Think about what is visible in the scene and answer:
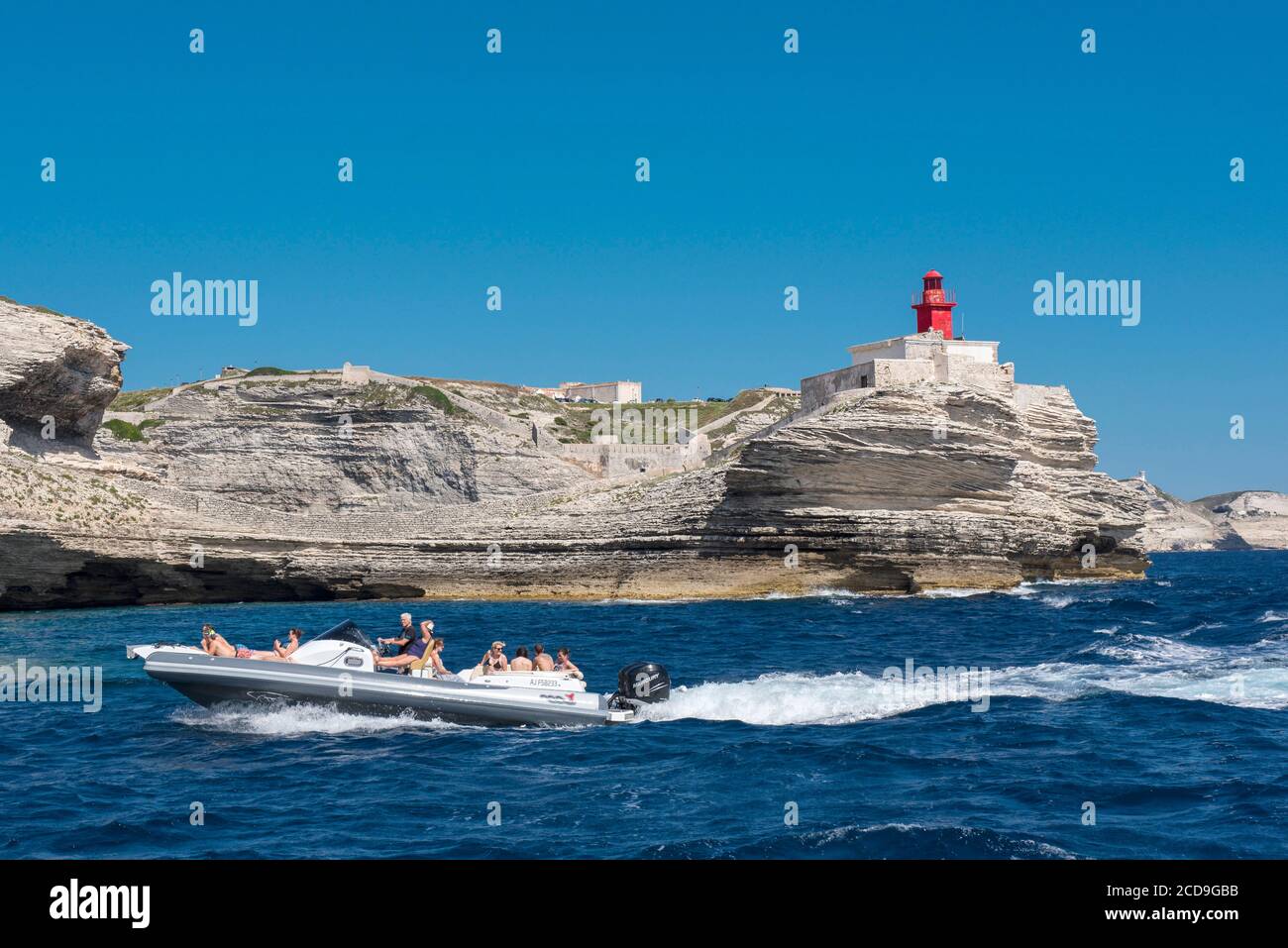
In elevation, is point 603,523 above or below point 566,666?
above

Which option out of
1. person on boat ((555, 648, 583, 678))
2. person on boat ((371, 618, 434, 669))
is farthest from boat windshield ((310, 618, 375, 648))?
person on boat ((555, 648, 583, 678))

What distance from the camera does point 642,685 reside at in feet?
63.2

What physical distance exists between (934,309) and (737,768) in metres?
52.1

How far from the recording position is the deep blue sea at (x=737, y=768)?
12.1m

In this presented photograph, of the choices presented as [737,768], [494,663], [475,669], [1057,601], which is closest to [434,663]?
[475,669]

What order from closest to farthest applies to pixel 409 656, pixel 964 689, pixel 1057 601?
pixel 409 656 → pixel 964 689 → pixel 1057 601

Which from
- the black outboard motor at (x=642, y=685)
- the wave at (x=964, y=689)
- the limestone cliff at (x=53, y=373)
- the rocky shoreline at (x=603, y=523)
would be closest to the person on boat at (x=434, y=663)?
the black outboard motor at (x=642, y=685)

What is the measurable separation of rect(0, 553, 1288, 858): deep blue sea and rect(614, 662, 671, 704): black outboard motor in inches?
20.6

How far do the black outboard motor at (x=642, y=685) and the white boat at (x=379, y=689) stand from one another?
538 millimetres

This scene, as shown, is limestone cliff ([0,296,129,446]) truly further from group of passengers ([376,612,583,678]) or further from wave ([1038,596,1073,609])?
wave ([1038,596,1073,609])

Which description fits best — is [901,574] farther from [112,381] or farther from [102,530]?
[112,381]

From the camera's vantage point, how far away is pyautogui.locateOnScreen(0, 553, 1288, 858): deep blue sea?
12.1 meters

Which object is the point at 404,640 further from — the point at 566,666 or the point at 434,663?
the point at 566,666
